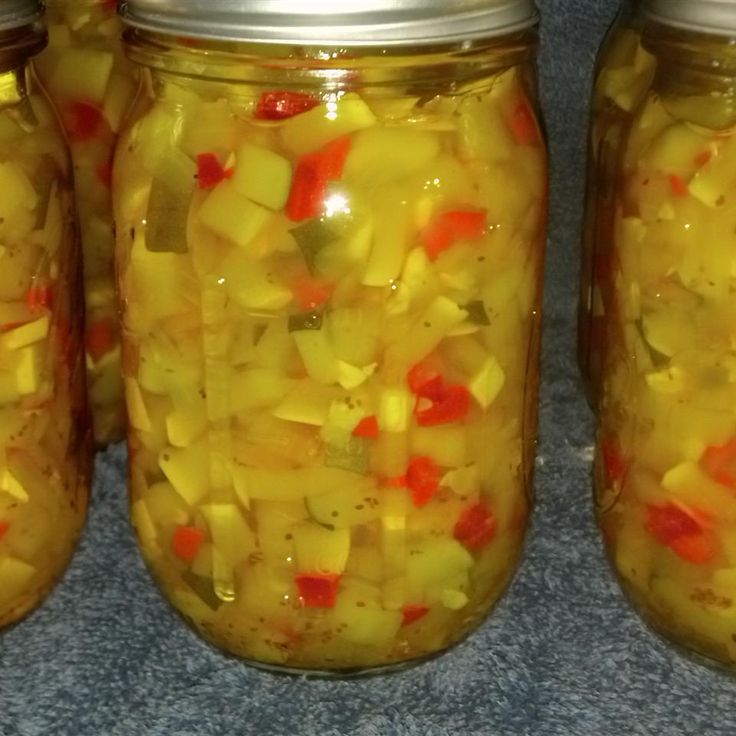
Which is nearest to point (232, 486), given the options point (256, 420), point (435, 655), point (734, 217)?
point (256, 420)

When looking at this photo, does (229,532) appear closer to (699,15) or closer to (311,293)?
(311,293)

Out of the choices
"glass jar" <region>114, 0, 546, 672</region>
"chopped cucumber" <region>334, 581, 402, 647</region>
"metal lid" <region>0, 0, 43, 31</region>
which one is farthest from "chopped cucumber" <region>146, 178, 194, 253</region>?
"chopped cucumber" <region>334, 581, 402, 647</region>

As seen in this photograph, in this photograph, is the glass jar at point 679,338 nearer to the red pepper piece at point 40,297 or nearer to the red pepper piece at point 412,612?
the red pepper piece at point 412,612

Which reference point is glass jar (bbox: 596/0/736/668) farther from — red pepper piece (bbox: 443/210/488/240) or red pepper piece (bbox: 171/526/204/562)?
red pepper piece (bbox: 171/526/204/562)

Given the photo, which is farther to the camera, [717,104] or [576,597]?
[576,597]

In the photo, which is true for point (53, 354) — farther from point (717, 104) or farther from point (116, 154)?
point (717, 104)

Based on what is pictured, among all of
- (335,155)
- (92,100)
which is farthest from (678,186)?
(92,100)
